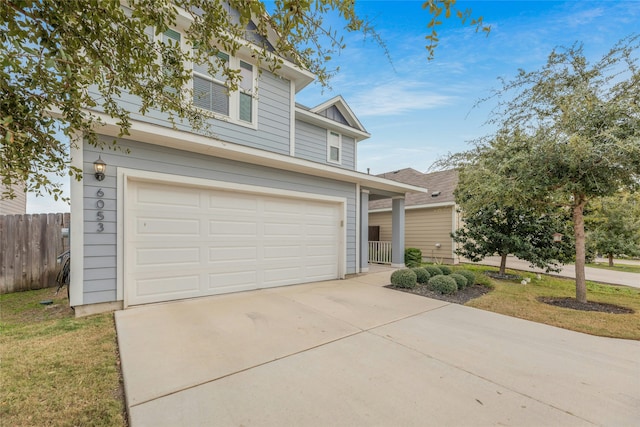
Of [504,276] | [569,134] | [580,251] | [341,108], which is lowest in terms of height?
[504,276]

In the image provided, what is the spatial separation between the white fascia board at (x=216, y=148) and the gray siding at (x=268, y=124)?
710 mm

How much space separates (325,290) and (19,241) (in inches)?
257

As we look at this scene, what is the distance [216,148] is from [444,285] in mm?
5167

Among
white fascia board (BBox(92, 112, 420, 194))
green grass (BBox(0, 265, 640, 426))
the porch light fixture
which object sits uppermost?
white fascia board (BBox(92, 112, 420, 194))

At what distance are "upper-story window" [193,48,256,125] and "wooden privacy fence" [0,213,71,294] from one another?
14.0 ft

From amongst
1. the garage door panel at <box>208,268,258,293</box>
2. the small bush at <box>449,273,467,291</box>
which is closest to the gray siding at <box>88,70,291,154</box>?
the garage door panel at <box>208,268,258,293</box>

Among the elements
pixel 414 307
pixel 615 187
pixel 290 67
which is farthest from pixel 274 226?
pixel 615 187

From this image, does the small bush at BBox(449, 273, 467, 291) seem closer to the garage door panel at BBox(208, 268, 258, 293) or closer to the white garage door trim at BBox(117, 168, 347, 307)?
the white garage door trim at BBox(117, 168, 347, 307)

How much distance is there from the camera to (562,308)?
187 inches

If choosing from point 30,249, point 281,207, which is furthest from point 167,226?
point 30,249

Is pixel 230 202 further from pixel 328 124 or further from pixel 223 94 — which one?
pixel 328 124

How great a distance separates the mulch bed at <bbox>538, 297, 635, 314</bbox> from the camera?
4656 millimetres

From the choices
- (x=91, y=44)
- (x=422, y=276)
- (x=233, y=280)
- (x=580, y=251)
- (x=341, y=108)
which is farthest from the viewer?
(x=341, y=108)

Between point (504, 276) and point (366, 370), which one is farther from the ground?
point (366, 370)
